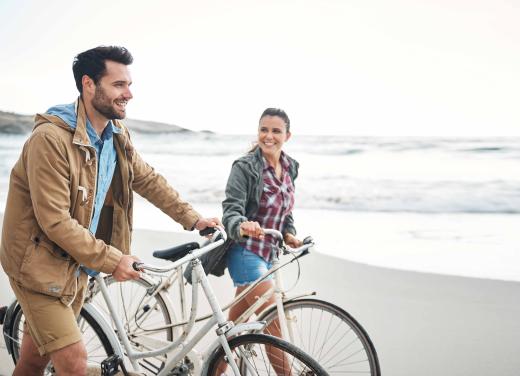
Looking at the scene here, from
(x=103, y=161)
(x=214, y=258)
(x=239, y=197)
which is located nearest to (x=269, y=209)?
(x=239, y=197)

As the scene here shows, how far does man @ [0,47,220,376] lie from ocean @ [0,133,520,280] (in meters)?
1.35

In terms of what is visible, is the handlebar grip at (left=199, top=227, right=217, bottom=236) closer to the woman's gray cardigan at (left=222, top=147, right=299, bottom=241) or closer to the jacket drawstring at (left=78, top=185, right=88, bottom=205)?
the woman's gray cardigan at (left=222, top=147, right=299, bottom=241)

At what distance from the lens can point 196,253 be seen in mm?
1925

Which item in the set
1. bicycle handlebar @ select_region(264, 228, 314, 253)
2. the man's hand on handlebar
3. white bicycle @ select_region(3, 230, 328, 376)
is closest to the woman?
bicycle handlebar @ select_region(264, 228, 314, 253)

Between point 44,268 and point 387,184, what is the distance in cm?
855

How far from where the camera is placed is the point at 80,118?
1.71 metres

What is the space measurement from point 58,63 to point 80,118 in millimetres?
10993

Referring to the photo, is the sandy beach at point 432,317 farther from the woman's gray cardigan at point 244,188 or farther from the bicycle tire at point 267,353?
the bicycle tire at point 267,353

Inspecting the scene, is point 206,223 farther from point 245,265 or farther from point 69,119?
point 69,119

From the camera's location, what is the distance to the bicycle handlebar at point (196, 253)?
166cm

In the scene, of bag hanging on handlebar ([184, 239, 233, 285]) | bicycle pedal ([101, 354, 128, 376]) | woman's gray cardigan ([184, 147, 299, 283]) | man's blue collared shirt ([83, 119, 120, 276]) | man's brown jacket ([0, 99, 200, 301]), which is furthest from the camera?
bag hanging on handlebar ([184, 239, 233, 285])

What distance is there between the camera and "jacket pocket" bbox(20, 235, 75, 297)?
1670 mm

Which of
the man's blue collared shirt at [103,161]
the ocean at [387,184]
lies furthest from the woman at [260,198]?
the ocean at [387,184]

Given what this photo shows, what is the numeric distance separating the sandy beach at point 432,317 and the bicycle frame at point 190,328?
77 cm
